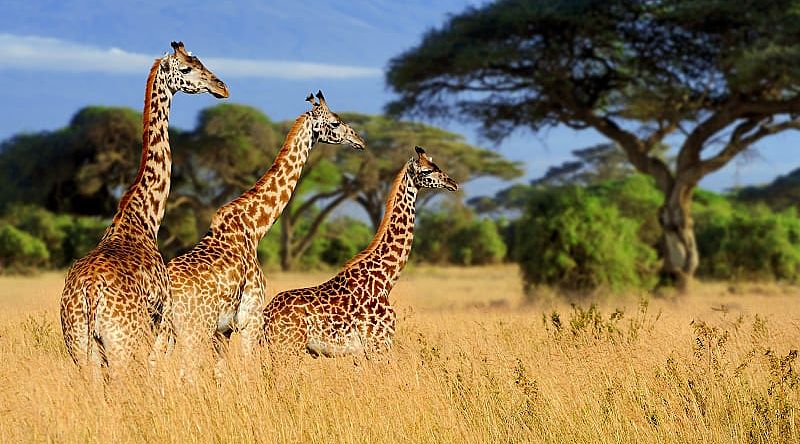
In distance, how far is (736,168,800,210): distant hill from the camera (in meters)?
43.1

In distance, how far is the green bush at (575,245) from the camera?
18.4 meters

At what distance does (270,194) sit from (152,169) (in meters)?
0.81

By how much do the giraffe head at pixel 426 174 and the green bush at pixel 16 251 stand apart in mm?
26946

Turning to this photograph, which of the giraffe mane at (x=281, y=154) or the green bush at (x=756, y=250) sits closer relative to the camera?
the giraffe mane at (x=281, y=154)

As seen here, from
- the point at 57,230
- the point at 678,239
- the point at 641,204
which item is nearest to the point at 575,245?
the point at 678,239

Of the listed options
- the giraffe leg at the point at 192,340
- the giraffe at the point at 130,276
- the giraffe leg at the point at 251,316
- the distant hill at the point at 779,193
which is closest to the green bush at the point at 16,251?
the giraffe at the point at 130,276

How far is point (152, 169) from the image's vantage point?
654 centimetres

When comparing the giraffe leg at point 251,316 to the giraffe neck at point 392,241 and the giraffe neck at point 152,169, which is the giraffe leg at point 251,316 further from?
the giraffe neck at point 392,241

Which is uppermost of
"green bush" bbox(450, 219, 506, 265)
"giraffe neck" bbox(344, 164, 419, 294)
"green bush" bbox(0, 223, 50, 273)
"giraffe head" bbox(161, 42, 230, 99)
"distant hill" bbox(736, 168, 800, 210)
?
"distant hill" bbox(736, 168, 800, 210)

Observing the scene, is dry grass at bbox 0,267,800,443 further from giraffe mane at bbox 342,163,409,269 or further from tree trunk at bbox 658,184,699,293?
tree trunk at bbox 658,184,699,293

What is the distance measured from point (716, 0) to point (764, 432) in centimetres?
1597

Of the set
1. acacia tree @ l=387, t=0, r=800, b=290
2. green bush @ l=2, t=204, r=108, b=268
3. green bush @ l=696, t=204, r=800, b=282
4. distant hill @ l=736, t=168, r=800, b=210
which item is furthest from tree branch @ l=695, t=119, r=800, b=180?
distant hill @ l=736, t=168, r=800, b=210

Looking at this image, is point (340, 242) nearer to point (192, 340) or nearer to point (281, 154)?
point (281, 154)

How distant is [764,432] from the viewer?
18.8 feet
